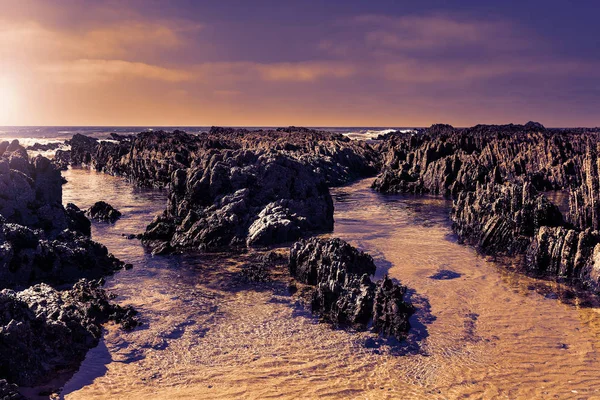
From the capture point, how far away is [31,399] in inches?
499

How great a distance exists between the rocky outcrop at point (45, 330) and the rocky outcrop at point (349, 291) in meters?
8.51

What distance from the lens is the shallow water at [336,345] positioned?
1358cm

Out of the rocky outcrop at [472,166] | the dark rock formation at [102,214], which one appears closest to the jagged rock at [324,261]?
the dark rock formation at [102,214]

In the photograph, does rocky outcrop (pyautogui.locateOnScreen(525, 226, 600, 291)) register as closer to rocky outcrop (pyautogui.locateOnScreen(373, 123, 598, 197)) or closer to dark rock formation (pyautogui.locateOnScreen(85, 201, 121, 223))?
rocky outcrop (pyautogui.locateOnScreen(373, 123, 598, 197))

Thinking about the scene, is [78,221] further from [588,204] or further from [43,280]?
[588,204]

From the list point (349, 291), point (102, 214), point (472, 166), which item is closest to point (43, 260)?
point (349, 291)

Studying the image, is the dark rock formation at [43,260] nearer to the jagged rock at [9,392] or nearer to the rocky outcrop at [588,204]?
the jagged rock at [9,392]

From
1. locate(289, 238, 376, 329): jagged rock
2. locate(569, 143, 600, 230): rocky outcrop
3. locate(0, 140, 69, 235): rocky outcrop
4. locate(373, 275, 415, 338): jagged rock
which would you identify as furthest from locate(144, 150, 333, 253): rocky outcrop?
locate(569, 143, 600, 230): rocky outcrop

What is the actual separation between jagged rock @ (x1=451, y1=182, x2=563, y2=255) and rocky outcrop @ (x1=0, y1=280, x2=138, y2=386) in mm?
23985

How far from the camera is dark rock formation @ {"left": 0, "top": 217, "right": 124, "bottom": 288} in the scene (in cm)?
2153

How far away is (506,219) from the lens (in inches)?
1222

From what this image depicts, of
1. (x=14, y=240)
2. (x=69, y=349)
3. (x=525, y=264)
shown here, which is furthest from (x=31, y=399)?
(x=525, y=264)

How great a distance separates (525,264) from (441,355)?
45.9ft

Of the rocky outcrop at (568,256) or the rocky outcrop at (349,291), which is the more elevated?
the rocky outcrop at (568,256)
